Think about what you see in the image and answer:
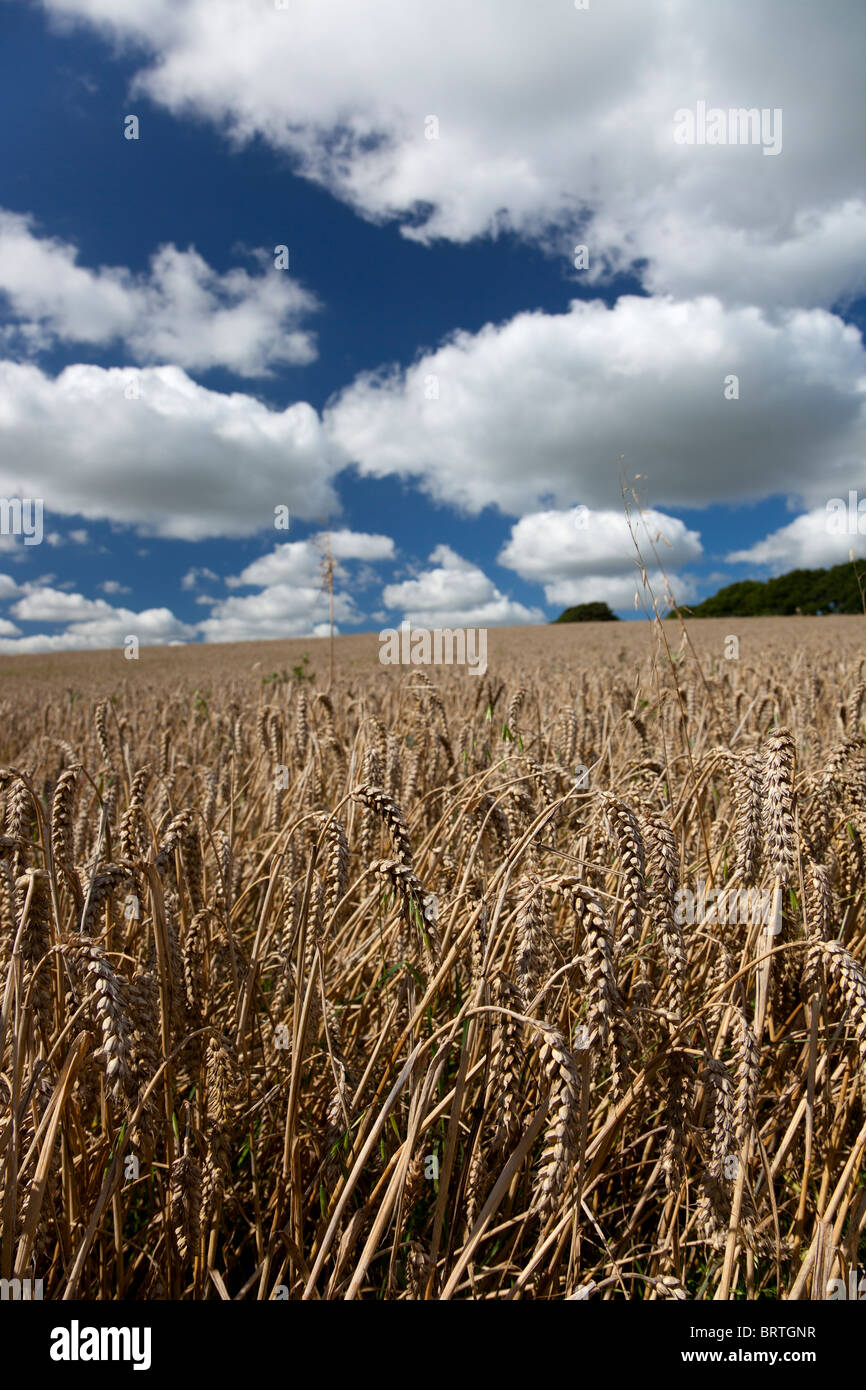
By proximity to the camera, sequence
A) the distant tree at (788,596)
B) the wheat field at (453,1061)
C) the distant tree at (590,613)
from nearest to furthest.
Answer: the wheat field at (453,1061) → the distant tree at (788,596) → the distant tree at (590,613)

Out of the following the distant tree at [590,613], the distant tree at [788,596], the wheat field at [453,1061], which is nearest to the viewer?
the wheat field at [453,1061]

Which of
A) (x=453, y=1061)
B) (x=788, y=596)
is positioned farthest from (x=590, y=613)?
(x=453, y=1061)

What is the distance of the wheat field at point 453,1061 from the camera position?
123 cm

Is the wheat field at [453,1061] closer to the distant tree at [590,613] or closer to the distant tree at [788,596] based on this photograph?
the distant tree at [788,596]

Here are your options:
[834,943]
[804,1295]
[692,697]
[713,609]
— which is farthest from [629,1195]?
[713,609]

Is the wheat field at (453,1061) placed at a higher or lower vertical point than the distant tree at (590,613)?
lower

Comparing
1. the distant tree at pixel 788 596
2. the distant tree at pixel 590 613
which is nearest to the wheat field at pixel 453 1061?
the distant tree at pixel 788 596

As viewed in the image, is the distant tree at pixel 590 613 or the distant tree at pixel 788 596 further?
the distant tree at pixel 590 613

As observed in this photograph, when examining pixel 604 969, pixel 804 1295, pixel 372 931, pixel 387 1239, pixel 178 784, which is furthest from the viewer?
pixel 178 784

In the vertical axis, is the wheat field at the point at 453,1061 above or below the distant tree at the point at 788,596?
below
